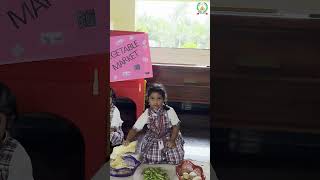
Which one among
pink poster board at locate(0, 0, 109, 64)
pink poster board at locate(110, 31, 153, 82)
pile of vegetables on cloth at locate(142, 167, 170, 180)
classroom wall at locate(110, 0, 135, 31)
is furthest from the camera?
classroom wall at locate(110, 0, 135, 31)

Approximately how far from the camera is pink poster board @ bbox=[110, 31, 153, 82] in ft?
4.19

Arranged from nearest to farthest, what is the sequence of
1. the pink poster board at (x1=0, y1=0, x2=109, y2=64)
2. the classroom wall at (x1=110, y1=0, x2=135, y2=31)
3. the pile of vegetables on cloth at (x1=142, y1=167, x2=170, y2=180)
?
the pink poster board at (x1=0, y1=0, x2=109, y2=64), the pile of vegetables on cloth at (x1=142, y1=167, x2=170, y2=180), the classroom wall at (x1=110, y1=0, x2=135, y2=31)

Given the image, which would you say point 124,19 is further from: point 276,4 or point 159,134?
point 276,4

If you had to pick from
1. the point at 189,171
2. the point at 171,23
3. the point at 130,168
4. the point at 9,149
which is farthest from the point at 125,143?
the point at 171,23

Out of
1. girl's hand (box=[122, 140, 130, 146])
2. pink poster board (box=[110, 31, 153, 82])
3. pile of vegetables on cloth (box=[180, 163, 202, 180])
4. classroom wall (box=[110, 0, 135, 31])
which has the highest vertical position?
classroom wall (box=[110, 0, 135, 31])

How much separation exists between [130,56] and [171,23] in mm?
233

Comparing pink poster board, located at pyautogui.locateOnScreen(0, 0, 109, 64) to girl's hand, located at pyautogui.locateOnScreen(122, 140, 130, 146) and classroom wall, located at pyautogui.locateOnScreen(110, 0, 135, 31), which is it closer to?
girl's hand, located at pyautogui.locateOnScreen(122, 140, 130, 146)

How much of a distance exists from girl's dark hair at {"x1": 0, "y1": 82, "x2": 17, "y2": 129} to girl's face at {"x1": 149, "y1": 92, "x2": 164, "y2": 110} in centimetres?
41

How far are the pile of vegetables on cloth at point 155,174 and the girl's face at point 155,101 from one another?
0.61ft

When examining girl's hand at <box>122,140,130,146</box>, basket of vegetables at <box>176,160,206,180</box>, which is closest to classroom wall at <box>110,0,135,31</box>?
girl's hand at <box>122,140,130,146</box>

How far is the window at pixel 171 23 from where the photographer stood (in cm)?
136

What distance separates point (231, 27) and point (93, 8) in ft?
1.12

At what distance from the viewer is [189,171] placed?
3.57 ft

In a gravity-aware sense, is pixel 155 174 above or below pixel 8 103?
below
